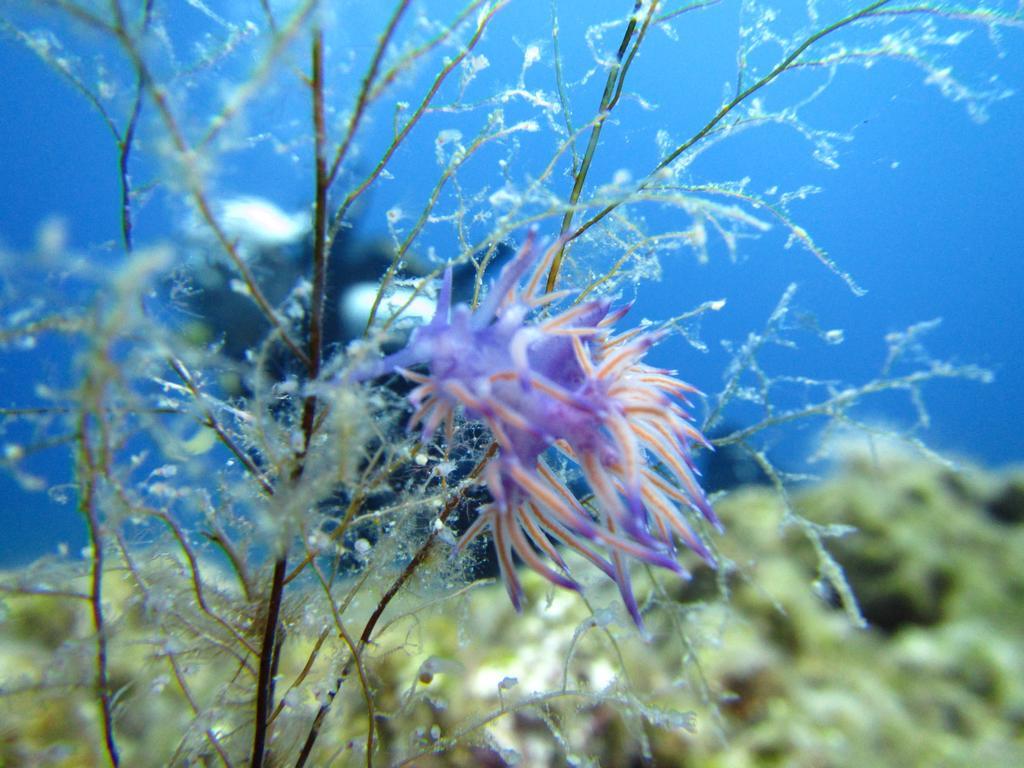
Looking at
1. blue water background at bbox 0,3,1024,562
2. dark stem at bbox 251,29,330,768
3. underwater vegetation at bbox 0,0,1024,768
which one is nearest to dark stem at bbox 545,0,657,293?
underwater vegetation at bbox 0,0,1024,768

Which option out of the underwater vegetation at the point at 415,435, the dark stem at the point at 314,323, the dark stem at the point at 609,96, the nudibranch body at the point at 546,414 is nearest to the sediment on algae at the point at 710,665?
the underwater vegetation at the point at 415,435

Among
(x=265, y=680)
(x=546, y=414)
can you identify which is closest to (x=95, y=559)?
(x=265, y=680)

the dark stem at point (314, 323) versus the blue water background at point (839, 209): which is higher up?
the blue water background at point (839, 209)

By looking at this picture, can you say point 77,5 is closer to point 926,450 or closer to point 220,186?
point 220,186

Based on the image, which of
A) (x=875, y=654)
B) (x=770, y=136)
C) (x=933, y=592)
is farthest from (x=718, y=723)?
(x=770, y=136)

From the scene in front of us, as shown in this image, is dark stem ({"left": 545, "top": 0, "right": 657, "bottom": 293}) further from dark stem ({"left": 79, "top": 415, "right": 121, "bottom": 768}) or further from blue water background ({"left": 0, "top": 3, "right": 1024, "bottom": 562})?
blue water background ({"left": 0, "top": 3, "right": 1024, "bottom": 562})

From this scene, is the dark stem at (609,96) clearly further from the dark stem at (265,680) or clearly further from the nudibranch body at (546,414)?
the dark stem at (265,680)
